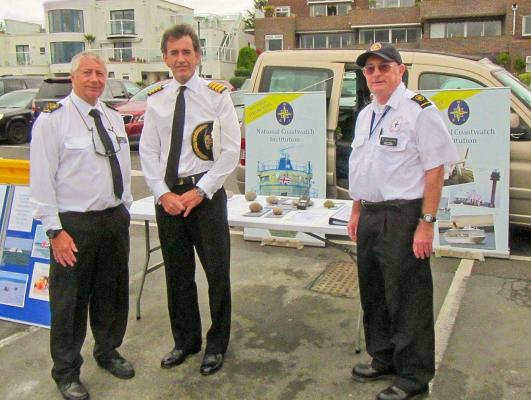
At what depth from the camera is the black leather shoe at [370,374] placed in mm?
3291

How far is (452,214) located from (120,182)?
3564 millimetres

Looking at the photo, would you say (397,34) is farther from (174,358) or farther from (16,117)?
(174,358)

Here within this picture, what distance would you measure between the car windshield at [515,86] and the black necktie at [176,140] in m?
3.51

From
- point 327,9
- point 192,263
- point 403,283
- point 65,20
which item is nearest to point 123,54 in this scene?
point 65,20

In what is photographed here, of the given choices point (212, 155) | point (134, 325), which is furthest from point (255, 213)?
point (134, 325)

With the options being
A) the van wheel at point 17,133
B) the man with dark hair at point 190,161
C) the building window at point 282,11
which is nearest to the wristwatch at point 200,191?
the man with dark hair at point 190,161

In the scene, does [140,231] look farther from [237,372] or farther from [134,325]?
[237,372]

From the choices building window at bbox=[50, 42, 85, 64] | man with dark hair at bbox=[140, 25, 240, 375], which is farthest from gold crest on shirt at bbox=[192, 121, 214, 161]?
building window at bbox=[50, 42, 85, 64]

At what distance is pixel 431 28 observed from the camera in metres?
41.2

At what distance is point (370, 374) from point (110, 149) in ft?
6.60

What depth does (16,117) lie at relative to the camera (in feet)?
49.3

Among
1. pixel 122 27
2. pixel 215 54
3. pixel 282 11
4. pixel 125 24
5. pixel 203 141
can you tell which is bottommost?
pixel 203 141

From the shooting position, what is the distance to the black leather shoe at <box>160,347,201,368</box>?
138 inches

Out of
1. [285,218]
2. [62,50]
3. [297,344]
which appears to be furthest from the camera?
[62,50]
